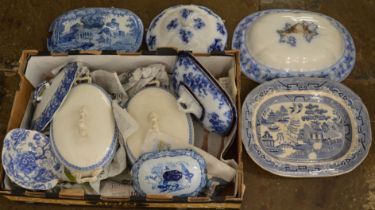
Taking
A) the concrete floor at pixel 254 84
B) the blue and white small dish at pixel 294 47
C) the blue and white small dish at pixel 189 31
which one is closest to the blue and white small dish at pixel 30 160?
the concrete floor at pixel 254 84

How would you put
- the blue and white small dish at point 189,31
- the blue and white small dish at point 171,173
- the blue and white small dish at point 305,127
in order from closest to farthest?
the blue and white small dish at point 171,173 → the blue and white small dish at point 305,127 → the blue and white small dish at point 189,31

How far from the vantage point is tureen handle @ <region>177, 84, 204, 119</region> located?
3.03 ft

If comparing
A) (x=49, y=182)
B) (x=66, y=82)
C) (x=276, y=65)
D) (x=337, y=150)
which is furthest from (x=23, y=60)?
(x=337, y=150)

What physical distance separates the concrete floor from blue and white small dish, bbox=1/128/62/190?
0.44 ft

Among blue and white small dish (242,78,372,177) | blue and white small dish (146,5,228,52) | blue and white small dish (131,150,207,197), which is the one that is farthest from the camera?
blue and white small dish (146,5,228,52)

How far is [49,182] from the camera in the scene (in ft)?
2.93

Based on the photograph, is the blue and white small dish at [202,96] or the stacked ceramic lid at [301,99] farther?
the stacked ceramic lid at [301,99]

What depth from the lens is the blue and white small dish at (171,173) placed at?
0.84m

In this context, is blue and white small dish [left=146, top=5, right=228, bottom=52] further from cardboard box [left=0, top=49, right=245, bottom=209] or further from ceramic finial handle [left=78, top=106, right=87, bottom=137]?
ceramic finial handle [left=78, top=106, right=87, bottom=137]

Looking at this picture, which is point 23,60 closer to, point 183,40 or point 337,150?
point 183,40

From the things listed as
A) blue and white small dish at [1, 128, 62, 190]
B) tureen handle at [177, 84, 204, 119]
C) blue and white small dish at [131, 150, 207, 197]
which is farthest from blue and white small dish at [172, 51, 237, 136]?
blue and white small dish at [1, 128, 62, 190]

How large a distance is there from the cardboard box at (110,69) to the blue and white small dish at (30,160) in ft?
0.08

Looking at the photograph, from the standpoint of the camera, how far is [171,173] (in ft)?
2.74

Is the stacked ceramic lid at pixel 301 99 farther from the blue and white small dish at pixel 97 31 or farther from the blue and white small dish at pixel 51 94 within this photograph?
the blue and white small dish at pixel 51 94
